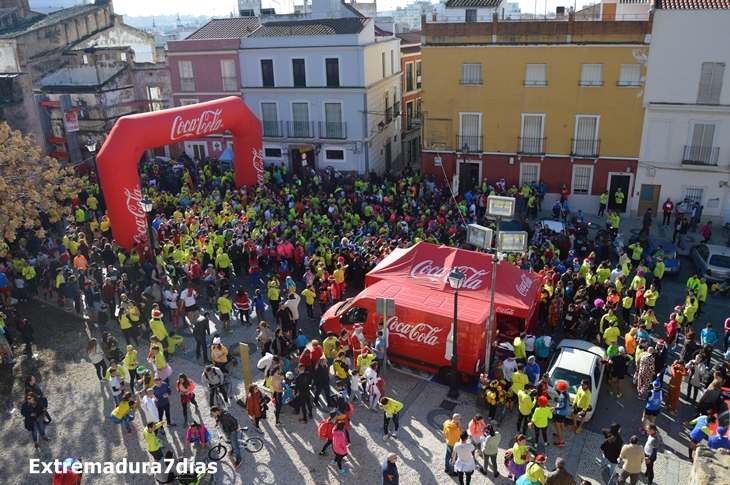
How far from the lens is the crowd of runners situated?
11805 millimetres

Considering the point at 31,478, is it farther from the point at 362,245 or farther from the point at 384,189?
the point at 384,189

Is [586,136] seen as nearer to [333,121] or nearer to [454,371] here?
[333,121]

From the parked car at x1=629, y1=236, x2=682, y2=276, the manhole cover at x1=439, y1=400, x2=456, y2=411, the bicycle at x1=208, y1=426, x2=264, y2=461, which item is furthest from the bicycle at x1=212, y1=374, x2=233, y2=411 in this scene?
the parked car at x1=629, y1=236, x2=682, y2=276

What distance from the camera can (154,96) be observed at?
121 feet

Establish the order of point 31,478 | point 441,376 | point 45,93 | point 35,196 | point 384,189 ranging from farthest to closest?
point 45,93 < point 384,189 < point 35,196 < point 441,376 < point 31,478

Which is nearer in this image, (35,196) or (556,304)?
(556,304)

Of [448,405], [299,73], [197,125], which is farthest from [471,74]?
[448,405]

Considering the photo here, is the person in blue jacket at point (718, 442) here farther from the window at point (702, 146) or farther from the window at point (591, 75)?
the window at point (591, 75)

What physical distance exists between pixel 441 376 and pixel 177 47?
1061 inches

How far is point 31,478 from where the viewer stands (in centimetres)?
1128

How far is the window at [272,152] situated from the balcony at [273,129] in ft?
2.68

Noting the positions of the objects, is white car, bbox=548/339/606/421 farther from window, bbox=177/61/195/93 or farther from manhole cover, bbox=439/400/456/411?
window, bbox=177/61/195/93

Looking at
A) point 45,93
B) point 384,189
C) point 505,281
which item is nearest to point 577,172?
point 384,189

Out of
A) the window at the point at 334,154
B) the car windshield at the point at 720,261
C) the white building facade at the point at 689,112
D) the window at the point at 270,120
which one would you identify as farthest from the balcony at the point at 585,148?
the window at the point at 270,120
